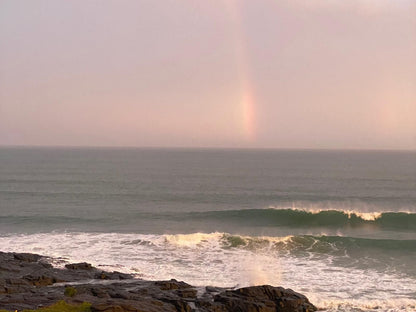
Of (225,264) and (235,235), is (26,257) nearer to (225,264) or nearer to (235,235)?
(225,264)

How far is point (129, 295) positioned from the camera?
2102cm

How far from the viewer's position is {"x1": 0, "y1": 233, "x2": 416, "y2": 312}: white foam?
24.0 metres

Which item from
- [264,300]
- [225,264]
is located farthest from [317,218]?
[264,300]

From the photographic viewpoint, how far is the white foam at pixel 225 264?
944 inches

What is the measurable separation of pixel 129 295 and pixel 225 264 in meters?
11.1

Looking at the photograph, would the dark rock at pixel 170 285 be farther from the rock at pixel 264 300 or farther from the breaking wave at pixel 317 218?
the breaking wave at pixel 317 218

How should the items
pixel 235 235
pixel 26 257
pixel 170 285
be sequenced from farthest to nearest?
pixel 235 235
pixel 26 257
pixel 170 285

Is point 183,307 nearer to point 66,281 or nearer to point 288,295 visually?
point 288,295

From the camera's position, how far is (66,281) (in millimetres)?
24438

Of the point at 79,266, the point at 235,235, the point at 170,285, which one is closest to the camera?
the point at 170,285

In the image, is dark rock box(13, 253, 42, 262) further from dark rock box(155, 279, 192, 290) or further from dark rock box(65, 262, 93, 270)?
dark rock box(155, 279, 192, 290)

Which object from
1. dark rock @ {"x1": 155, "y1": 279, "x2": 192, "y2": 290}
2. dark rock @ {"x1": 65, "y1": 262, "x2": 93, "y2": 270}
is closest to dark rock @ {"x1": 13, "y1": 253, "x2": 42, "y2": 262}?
dark rock @ {"x1": 65, "y1": 262, "x2": 93, "y2": 270}

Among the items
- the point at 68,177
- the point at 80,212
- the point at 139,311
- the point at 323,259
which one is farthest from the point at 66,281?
the point at 68,177

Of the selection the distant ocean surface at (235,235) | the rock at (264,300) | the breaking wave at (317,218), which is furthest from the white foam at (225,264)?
the breaking wave at (317,218)
